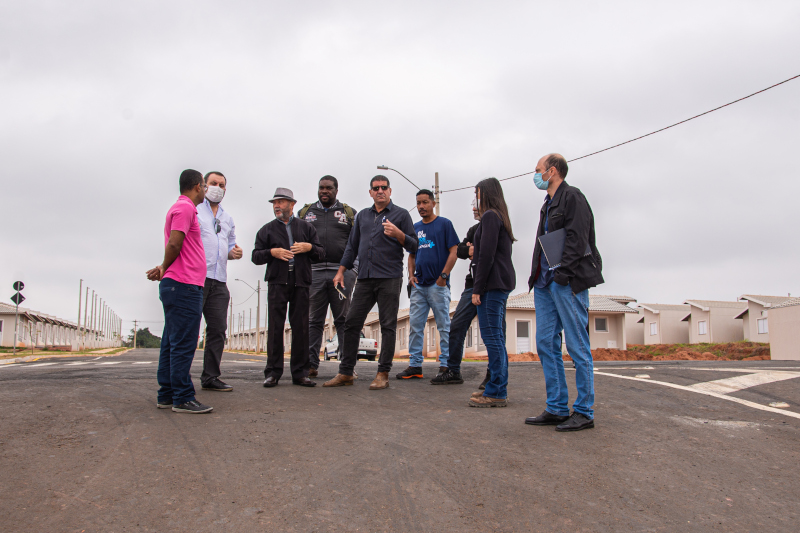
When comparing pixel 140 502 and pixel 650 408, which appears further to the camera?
pixel 650 408

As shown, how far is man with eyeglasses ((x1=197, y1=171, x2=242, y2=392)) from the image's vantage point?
5805 mm

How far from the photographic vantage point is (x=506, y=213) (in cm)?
534

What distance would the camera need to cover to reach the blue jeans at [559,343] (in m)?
4.26

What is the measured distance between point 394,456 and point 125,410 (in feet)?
7.92

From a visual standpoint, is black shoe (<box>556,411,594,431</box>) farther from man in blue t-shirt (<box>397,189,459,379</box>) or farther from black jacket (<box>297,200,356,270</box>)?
black jacket (<box>297,200,356,270</box>)

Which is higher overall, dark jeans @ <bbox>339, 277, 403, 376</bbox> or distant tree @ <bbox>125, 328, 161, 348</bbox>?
dark jeans @ <bbox>339, 277, 403, 376</bbox>

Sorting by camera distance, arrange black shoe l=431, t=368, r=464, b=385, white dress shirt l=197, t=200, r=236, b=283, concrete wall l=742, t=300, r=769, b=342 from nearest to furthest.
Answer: white dress shirt l=197, t=200, r=236, b=283, black shoe l=431, t=368, r=464, b=385, concrete wall l=742, t=300, r=769, b=342

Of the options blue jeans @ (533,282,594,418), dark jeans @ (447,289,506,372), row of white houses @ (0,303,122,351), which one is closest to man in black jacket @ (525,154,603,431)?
blue jeans @ (533,282,594,418)

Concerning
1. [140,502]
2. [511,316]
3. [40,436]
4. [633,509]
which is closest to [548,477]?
[633,509]

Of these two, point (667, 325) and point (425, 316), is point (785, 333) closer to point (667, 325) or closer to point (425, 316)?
point (667, 325)

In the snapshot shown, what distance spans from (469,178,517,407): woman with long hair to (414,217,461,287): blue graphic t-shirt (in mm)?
1540

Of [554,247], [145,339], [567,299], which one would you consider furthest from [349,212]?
[145,339]

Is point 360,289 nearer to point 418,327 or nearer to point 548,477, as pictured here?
point 418,327

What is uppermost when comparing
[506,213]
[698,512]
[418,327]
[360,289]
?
[506,213]
